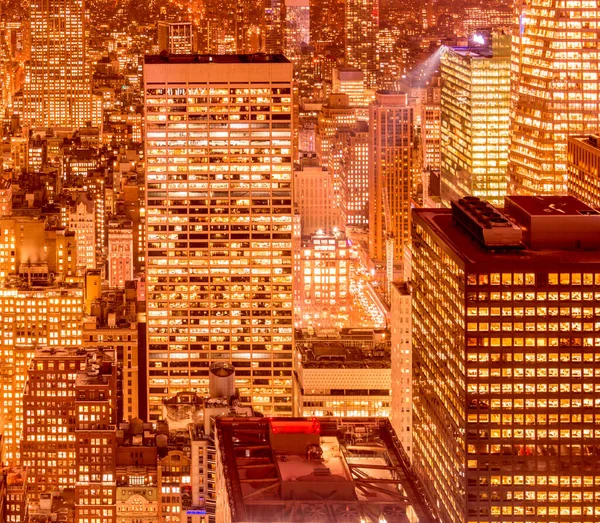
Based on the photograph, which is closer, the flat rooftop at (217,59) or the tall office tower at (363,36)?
the flat rooftop at (217,59)

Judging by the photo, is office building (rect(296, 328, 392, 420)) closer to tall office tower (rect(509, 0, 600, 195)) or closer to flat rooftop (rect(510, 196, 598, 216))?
tall office tower (rect(509, 0, 600, 195))

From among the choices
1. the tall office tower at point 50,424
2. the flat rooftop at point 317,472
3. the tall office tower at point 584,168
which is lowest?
the tall office tower at point 50,424

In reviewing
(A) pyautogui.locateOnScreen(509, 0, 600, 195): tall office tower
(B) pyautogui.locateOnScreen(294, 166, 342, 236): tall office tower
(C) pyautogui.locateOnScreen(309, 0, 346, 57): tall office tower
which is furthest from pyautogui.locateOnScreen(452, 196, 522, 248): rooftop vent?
(C) pyautogui.locateOnScreen(309, 0, 346, 57): tall office tower

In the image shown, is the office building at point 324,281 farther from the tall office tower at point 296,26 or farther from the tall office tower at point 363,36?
the tall office tower at point 296,26

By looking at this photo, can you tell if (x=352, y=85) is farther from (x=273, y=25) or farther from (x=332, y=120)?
(x=273, y=25)

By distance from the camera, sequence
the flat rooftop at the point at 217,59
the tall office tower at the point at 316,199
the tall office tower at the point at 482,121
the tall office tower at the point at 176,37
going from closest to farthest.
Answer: the tall office tower at the point at 482,121 → the flat rooftop at the point at 217,59 → the tall office tower at the point at 316,199 → the tall office tower at the point at 176,37

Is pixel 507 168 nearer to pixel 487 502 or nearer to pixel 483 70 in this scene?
pixel 483 70

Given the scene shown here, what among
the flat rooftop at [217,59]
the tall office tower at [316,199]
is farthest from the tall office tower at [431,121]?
the flat rooftop at [217,59]
